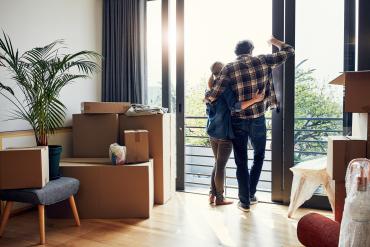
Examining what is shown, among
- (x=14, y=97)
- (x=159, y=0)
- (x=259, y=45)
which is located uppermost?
(x=159, y=0)

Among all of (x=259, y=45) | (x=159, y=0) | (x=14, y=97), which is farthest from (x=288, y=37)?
(x=14, y=97)

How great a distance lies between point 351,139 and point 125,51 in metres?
2.45

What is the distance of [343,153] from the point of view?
2025mm

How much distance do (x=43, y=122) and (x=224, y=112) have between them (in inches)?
58.2

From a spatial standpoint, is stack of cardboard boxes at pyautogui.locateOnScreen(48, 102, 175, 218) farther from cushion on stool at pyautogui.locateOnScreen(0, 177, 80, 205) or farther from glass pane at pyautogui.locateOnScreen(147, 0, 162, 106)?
glass pane at pyautogui.locateOnScreen(147, 0, 162, 106)

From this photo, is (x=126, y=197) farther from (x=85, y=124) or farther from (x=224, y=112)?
(x=224, y=112)

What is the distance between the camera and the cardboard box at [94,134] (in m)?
3.12

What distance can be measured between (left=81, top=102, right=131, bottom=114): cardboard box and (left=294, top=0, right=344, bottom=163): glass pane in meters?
1.63

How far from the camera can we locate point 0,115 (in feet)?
8.78

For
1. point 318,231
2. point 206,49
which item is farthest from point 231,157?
point 318,231

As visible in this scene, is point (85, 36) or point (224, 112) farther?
point (85, 36)

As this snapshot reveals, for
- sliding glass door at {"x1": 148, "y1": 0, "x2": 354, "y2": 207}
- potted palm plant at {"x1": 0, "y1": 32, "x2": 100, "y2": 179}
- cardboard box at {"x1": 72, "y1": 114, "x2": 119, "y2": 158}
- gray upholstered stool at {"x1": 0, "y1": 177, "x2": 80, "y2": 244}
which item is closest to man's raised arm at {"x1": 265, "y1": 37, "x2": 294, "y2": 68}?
sliding glass door at {"x1": 148, "y1": 0, "x2": 354, "y2": 207}

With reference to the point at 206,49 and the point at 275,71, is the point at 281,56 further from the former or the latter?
the point at 206,49

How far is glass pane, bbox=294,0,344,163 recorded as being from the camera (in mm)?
2857
